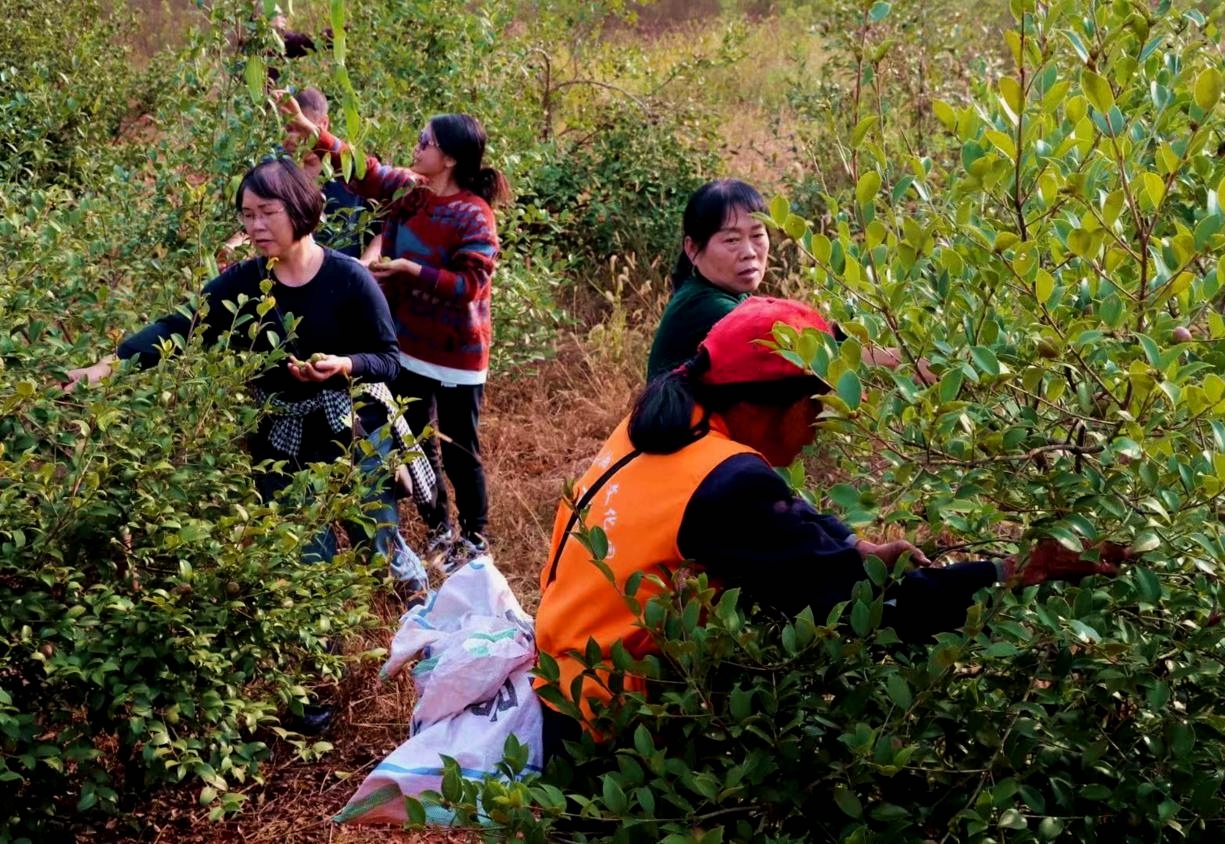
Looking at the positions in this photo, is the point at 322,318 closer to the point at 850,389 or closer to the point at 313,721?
the point at 313,721

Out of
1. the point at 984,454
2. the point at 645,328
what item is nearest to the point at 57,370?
the point at 984,454

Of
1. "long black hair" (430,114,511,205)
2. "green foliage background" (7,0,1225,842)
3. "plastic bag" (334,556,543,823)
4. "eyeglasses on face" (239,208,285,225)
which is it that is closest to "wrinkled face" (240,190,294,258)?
"eyeglasses on face" (239,208,285,225)

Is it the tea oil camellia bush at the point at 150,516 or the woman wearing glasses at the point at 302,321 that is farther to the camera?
the woman wearing glasses at the point at 302,321

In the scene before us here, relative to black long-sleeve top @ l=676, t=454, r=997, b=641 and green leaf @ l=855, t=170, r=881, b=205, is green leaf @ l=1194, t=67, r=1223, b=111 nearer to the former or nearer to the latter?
green leaf @ l=855, t=170, r=881, b=205

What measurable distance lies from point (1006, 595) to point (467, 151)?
10.0ft

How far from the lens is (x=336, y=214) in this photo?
4.61m

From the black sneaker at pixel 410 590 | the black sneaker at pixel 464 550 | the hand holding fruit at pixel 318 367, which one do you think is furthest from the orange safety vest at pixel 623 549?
the black sneaker at pixel 464 550

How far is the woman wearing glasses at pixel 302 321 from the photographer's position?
3801 millimetres

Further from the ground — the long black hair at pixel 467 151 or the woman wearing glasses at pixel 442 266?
the long black hair at pixel 467 151

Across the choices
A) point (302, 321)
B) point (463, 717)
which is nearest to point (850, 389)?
point (463, 717)

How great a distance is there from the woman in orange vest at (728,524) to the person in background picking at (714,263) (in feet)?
3.83

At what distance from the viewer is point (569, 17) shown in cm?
860

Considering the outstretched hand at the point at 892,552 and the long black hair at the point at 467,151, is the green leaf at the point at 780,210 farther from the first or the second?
the long black hair at the point at 467,151

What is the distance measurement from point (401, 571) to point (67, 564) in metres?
1.44
